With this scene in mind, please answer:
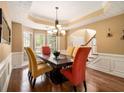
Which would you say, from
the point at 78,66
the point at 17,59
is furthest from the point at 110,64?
the point at 17,59

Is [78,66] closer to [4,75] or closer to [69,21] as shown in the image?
[4,75]

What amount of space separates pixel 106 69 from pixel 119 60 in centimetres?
70

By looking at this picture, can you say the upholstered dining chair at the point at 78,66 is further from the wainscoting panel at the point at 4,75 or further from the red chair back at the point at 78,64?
the wainscoting panel at the point at 4,75

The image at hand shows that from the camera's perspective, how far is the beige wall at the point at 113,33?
3.67 m

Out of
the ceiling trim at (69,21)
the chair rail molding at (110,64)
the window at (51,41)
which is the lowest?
the chair rail molding at (110,64)

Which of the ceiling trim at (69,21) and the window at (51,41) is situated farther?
the window at (51,41)

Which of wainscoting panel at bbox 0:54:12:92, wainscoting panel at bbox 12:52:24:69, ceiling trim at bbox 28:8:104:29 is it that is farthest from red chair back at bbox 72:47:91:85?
wainscoting panel at bbox 12:52:24:69

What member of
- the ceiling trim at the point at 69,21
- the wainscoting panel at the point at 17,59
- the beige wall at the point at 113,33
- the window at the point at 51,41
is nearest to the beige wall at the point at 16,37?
the wainscoting panel at the point at 17,59

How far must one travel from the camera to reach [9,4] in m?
2.80

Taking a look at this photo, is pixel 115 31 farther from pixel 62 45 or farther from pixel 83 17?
pixel 62 45

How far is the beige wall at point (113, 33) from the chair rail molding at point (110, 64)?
7.7 inches

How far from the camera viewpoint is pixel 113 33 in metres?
3.93

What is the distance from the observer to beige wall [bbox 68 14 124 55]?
145 inches

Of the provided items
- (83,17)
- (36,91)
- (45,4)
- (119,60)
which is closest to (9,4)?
(45,4)
